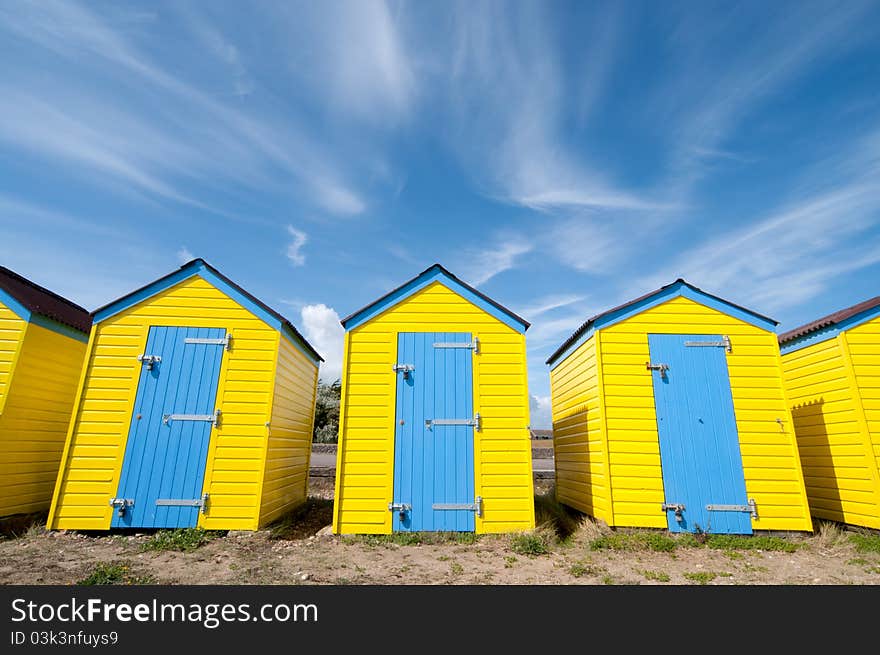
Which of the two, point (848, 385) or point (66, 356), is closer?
point (848, 385)

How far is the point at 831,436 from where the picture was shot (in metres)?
8.84

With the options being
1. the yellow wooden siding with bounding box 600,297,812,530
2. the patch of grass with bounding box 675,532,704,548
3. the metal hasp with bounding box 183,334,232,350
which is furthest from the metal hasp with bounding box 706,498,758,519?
the metal hasp with bounding box 183,334,232,350

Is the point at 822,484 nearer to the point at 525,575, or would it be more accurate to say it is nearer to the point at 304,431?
the point at 525,575

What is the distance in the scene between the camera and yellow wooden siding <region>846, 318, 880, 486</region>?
8.23 m

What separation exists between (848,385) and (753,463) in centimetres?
263

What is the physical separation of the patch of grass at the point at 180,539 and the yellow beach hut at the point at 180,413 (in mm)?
131

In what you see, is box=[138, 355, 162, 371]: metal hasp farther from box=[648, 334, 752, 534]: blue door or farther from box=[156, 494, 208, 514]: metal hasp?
box=[648, 334, 752, 534]: blue door

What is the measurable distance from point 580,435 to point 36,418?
11.2m

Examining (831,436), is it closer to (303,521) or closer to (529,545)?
(529,545)

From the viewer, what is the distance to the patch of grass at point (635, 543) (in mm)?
7211

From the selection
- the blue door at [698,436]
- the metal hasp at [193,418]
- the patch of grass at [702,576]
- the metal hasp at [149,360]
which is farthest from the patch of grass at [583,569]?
the metal hasp at [149,360]

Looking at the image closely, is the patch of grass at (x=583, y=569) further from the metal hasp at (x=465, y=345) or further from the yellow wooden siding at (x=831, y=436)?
the yellow wooden siding at (x=831, y=436)
